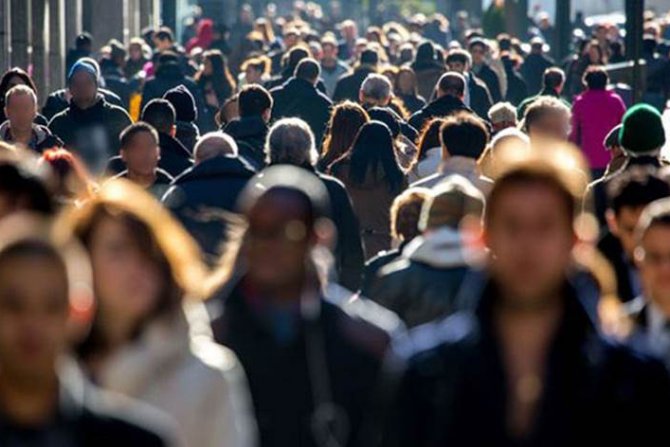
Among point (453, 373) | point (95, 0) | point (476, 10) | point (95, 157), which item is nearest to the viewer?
point (453, 373)

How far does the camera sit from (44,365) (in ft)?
15.0

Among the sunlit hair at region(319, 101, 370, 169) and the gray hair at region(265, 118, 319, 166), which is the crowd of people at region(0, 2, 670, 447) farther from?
the sunlit hair at region(319, 101, 370, 169)

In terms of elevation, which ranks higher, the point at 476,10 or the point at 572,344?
the point at 572,344

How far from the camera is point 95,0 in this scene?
4409 centimetres

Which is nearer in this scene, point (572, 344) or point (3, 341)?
point (3, 341)

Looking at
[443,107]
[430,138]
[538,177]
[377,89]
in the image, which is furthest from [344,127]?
[538,177]

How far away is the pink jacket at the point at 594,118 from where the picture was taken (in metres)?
20.2

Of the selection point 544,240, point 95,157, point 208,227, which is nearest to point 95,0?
point 95,157

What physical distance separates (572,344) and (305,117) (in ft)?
51.8

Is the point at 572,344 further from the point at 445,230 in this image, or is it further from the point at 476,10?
the point at 476,10

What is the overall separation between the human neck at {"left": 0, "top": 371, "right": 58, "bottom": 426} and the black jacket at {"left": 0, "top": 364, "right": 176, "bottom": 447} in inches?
0.4

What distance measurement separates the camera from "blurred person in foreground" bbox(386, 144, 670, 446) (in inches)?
205

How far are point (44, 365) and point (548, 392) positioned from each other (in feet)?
3.61

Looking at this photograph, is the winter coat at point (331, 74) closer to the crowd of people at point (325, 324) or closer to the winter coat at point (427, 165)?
the winter coat at point (427, 165)
